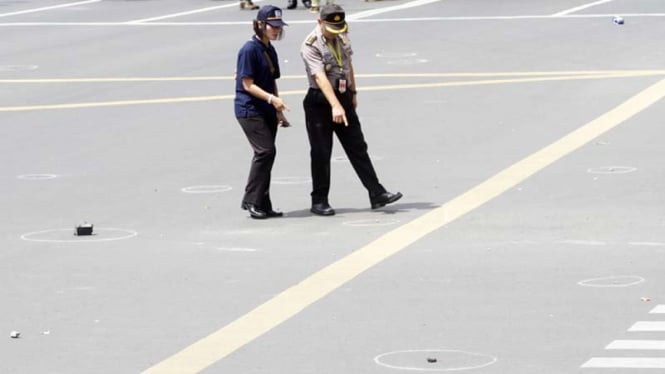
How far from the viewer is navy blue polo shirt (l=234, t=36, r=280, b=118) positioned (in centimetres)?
1394

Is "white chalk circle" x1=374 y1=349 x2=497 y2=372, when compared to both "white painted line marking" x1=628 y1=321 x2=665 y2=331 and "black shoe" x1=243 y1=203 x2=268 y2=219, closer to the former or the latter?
"white painted line marking" x1=628 y1=321 x2=665 y2=331

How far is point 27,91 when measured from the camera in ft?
79.0

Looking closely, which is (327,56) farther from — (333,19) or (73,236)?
(73,236)

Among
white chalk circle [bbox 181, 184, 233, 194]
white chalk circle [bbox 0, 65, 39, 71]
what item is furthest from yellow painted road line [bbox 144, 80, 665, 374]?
white chalk circle [bbox 0, 65, 39, 71]

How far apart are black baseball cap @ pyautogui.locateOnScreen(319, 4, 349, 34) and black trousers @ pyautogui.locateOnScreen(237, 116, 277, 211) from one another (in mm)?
949

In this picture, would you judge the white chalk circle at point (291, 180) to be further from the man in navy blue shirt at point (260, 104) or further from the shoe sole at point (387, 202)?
the shoe sole at point (387, 202)

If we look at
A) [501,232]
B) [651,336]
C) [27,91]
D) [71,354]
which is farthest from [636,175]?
[27,91]

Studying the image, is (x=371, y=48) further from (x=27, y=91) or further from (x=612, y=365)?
(x=612, y=365)

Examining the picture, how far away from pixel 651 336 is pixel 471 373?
1.23 m

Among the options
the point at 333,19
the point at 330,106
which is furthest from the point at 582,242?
the point at 333,19

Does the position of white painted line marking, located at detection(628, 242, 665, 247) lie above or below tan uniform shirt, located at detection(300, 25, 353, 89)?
below

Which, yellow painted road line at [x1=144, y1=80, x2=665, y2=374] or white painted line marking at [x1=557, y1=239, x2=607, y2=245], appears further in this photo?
white painted line marking at [x1=557, y1=239, x2=607, y2=245]

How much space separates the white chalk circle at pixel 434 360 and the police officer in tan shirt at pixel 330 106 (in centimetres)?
491

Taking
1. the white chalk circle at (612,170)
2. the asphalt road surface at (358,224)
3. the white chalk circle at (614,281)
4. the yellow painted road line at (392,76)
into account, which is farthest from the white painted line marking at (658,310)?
the yellow painted road line at (392,76)
